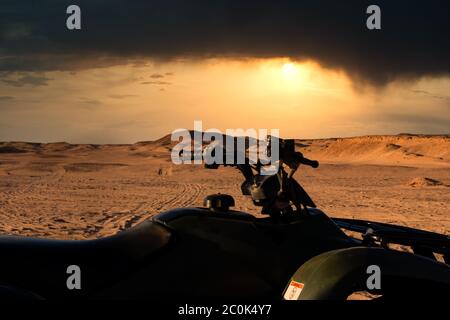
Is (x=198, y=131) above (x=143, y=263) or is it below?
above

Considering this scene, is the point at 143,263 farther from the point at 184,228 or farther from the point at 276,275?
the point at 276,275

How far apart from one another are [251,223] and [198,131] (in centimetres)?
92

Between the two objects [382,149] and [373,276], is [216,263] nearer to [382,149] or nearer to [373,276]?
[373,276]

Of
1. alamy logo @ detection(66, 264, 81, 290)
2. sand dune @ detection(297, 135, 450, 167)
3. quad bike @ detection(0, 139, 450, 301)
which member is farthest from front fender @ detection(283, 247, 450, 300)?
sand dune @ detection(297, 135, 450, 167)

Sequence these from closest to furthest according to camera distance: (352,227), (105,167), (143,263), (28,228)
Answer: (143,263), (352,227), (28,228), (105,167)

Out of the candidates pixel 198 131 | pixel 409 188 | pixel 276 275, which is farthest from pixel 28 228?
pixel 409 188

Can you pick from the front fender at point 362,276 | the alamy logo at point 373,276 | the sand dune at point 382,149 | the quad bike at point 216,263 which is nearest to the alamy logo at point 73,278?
the quad bike at point 216,263

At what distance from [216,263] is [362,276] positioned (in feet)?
2.42

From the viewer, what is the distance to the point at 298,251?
3.18 meters

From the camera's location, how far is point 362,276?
298 cm

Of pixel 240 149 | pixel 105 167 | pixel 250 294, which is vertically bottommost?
pixel 105 167

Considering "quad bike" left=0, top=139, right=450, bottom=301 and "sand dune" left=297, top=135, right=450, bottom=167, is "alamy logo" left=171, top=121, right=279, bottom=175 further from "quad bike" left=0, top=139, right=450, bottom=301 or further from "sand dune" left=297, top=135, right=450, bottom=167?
"sand dune" left=297, top=135, right=450, bottom=167

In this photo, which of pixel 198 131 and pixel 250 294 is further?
pixel 198 131

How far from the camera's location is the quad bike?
2863 millimetres
